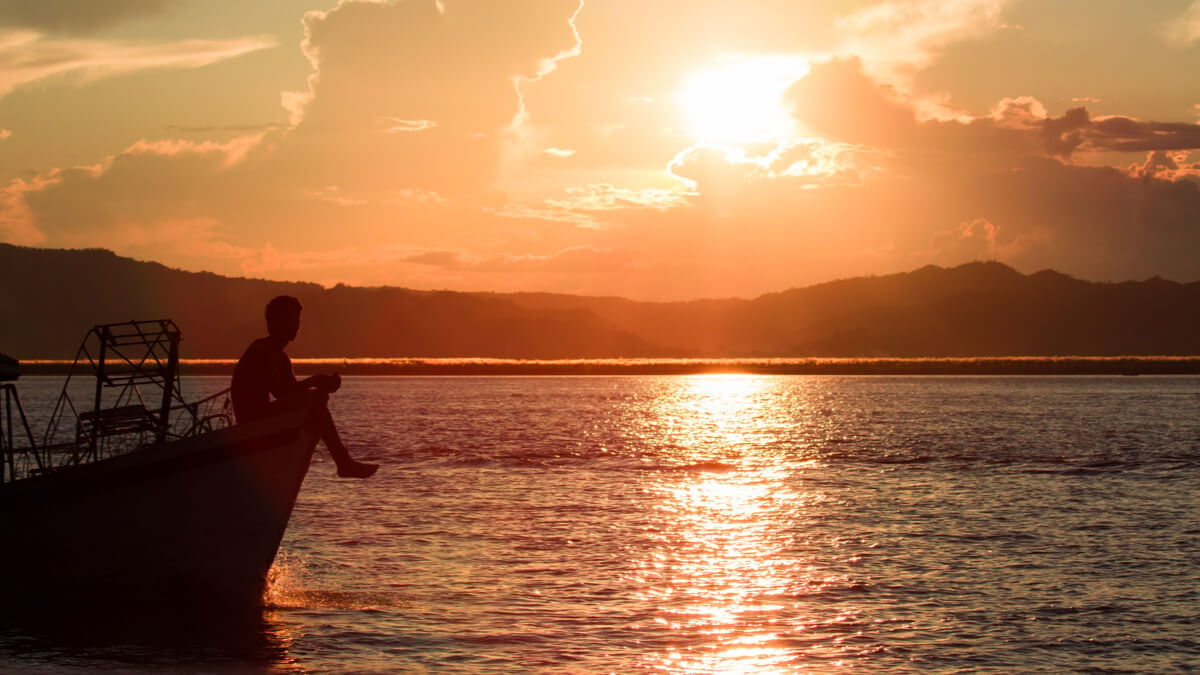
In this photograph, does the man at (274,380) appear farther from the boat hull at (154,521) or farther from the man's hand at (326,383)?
the boat hull at (154,521)

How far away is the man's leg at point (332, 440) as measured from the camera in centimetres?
1745

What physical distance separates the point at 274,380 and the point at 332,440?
4.43 feet

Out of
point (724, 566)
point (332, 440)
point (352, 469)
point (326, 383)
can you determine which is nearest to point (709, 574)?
point (724, 566)

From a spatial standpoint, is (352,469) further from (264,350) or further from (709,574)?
(709,574)

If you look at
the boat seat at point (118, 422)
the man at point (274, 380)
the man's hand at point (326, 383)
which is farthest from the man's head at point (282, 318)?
the boat seat at point (118, 422)

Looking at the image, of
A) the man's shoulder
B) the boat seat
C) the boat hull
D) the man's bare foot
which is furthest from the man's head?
the boat seat

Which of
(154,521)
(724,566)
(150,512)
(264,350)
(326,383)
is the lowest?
(724,566)

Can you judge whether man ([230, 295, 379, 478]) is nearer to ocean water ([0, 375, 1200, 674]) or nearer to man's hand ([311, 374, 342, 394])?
man's hand ([311, 374, 342, 394])

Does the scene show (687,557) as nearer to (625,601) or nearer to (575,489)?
(625,601)

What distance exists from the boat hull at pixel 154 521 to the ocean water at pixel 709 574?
0.59 m

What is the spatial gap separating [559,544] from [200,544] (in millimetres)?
7464

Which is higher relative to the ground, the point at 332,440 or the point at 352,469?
the point at 332,440

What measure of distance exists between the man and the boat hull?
0.35 m

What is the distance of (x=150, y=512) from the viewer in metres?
17.0
